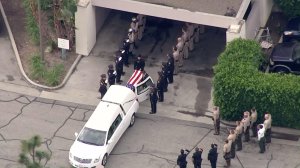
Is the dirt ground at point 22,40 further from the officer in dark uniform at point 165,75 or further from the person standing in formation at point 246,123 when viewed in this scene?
the person standing in formation at point 246,123

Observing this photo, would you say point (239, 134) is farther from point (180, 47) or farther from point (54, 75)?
point (54, 75)

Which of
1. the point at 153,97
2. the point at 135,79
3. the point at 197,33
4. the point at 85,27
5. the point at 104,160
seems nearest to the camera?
the point at 104,160

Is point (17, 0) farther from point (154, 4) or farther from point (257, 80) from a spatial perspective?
point (257, 80)

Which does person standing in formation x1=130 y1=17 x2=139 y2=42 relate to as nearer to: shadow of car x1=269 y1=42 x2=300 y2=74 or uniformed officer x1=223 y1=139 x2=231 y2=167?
shadow of car x1=269 y1=42 x2=300 y2=74

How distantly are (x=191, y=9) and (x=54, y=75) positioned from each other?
19.0 feet

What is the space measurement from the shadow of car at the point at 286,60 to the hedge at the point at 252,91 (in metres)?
1.76

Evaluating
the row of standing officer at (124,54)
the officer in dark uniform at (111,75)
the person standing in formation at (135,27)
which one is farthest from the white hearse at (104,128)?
the person standing in formation at (135,27)

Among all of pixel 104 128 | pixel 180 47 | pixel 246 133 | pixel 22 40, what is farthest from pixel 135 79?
pixel 22 40

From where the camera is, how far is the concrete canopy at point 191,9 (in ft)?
115

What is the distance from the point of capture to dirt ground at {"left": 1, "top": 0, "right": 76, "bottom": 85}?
121ft

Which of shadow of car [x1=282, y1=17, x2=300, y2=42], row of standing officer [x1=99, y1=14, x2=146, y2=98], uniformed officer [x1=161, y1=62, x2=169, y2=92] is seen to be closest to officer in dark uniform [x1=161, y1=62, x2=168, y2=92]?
uniformed officer [x1=161, y1=62, x2=169, y2=92]

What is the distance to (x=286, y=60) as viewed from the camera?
34812mm

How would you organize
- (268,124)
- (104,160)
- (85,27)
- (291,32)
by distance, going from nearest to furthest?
(104,160)
(268,124)
(85,27)
(291,32)

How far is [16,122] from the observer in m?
33.7
